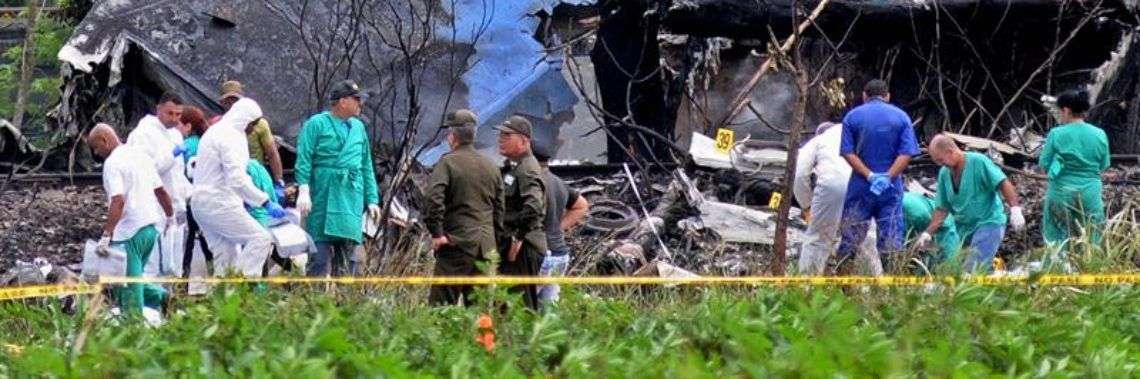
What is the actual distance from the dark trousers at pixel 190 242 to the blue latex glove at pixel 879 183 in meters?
4.03

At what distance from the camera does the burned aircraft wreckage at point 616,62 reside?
1692 centimetres

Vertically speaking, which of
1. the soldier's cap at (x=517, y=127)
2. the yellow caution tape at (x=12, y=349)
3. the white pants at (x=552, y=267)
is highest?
the yellow caution tape at (x=12, y=349)

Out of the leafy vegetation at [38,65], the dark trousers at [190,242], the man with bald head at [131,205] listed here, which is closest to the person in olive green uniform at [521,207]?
the man with bald head at [131,205]

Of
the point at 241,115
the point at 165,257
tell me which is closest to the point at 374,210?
the point at 241,115

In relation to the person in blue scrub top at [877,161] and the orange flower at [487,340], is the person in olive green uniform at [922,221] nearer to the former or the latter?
the person in blue scrub top at [877,161]

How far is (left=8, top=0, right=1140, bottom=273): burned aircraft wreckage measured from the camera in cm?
1692

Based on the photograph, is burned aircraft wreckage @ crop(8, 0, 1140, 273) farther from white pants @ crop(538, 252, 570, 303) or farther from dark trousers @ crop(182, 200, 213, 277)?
white pants @ crop(538, 252, 570, 303)

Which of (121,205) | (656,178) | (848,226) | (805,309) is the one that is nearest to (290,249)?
(121,205)

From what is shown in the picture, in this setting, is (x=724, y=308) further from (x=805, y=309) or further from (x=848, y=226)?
(x=848, y=226)

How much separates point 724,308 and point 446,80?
12963 mm

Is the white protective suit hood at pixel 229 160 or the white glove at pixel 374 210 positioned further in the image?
the white glove at pixel 374 210

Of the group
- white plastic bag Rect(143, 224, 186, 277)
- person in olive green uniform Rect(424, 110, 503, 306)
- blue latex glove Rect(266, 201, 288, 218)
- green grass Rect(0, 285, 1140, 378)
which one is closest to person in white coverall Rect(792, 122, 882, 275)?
person in olive green uniform Rect(424, 110, 503, 306)

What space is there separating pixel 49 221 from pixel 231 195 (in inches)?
173

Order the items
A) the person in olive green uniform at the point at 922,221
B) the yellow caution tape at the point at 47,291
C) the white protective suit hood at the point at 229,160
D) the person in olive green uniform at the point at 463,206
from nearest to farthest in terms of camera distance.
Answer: the yellow caution tape at the point at 47,291 → the person in olive green uniform at the point at 463,206 → the white protective suit hood at the point at 229,160 → the person in olive green uniform at the point at 922,221
